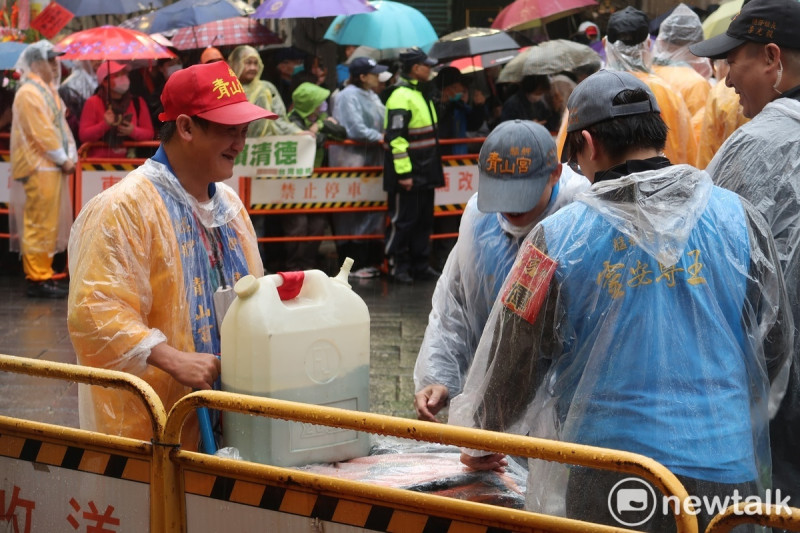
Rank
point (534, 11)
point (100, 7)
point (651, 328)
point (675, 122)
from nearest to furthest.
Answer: point (651, 328), point (675, 122), point (100, 7), point (534, 11)

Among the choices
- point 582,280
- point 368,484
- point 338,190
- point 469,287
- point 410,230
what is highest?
point 582,280

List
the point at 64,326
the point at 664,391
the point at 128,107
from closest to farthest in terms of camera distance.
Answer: the point at 664,391
the point at 64,326
the point at 128,107

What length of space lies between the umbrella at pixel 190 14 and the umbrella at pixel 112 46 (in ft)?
2.89

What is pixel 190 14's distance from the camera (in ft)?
38.4

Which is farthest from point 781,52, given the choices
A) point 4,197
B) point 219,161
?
point 4,197

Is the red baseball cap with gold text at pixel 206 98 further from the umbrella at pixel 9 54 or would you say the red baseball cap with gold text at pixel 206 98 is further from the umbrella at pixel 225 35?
the umbrella at pixel 225 35

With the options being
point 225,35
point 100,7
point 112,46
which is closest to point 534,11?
point 225,35

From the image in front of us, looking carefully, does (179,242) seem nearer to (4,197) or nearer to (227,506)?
(227,506)

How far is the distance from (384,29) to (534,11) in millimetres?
2595

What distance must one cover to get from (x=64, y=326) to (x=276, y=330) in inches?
249

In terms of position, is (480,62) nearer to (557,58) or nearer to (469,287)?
(557,58)

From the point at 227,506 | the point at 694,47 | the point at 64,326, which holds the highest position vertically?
the point at 694,47

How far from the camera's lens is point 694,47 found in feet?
13.0

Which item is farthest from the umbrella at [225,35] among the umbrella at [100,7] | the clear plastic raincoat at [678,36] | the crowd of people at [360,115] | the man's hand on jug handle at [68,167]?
the clear plastic raincoat at [678,36]
